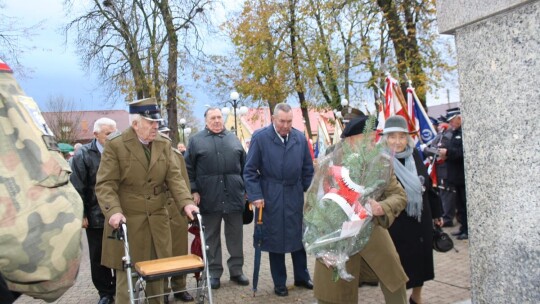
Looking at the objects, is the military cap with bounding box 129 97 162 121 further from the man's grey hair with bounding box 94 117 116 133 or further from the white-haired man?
the man's grey hair with bounding box 94 117 116 133

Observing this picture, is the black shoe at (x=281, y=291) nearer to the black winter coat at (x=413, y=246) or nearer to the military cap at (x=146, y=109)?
the black winter coat at (x=413, y=246)

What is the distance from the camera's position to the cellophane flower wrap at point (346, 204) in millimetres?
3049

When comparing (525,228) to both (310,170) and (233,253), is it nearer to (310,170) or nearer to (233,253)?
(310,170)

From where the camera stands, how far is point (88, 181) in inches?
210

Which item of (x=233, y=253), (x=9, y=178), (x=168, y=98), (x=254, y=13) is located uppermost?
(x=254, y=13)

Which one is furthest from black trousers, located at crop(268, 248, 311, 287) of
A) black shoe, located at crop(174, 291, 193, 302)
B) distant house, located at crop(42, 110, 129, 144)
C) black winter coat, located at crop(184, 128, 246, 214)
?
distant house, located at crop(42, 110, 129, 144)

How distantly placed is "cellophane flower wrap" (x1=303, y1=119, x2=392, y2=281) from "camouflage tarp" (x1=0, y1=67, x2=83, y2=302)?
165cm

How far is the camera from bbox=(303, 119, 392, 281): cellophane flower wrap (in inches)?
120

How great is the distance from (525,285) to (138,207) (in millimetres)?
3048

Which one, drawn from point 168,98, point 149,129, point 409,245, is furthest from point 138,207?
point 168,98

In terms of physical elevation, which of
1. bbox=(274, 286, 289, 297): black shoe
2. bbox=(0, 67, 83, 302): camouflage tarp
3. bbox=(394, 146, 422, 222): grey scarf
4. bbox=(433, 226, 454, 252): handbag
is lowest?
bbox=(274, 286, 289, 297): black shoe

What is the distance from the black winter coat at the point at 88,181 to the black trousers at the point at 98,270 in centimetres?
16

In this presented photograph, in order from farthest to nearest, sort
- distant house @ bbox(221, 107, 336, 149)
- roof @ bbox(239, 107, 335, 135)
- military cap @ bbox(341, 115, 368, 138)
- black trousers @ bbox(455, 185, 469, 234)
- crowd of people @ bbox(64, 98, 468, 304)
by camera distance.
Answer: roof @ bbox(239, 107, 335, 135), distant house @ bbox(221, 107, 336, 149), black trousers @ bbox(455, 185, 469, 234), military cap @ bbox(341, 115, 368, 138), crowd of people @ bbox(64, 98, 468, 304)

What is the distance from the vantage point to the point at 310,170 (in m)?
5.59
